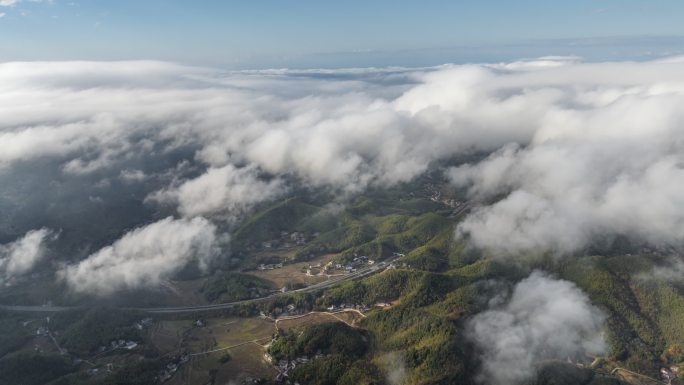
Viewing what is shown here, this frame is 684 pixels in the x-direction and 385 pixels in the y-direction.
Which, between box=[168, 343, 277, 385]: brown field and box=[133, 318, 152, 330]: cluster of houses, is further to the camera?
box=[133, 318, 152, 330]: cluster of houses

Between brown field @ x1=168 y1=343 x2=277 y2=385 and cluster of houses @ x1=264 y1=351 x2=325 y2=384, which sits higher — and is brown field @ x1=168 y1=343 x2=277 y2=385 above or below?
below

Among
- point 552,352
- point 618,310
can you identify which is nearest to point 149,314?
point 552,352

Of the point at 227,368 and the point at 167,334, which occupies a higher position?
the point at 227,368

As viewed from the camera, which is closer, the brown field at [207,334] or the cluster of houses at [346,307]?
the brown field at [207,334]

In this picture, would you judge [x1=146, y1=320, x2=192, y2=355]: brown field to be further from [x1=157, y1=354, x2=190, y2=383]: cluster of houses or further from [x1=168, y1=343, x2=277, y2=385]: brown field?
[x1=168, y1=343, x2=277, y2=385]: brown field

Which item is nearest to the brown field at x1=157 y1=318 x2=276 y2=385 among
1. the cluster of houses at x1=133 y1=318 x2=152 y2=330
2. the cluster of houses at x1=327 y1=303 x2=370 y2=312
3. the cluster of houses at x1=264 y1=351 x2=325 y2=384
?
the cluster of houses at x1=264 y1=351 x2=325 y2=384

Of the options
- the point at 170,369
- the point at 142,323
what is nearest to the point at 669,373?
the point at 170,369

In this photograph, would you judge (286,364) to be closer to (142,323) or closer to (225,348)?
(225,348)

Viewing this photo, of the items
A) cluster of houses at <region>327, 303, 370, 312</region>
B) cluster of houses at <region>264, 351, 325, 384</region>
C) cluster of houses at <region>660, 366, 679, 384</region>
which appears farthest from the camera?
cluster of houses at <region>327, 303, 370, 312</region>

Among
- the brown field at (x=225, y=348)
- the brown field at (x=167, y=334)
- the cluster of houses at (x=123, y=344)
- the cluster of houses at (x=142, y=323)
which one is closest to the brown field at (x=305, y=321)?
the brown field at (x=225, y=348)

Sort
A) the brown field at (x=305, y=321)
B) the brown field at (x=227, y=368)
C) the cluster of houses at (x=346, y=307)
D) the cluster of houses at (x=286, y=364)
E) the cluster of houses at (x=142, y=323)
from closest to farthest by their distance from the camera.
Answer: the cluster of houses at (x=286, y=364), the brown field at (x=227, y=368), the brown field at (x=305, y=321), the cluster of houses at (x=142, y=323), the cluster of houses at (x=346, y=307)

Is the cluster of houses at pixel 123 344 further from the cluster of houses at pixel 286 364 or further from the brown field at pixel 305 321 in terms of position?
the brown field at pixel 305 321

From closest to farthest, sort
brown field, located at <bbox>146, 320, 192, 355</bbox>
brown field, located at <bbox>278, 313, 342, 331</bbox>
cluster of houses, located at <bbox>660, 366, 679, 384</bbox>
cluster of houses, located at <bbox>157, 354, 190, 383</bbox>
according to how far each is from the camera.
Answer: cluster of houses, located at <bbox>660, 366, 679, 384</bbox>
cluster of houses, located at <bbox>157, 354, 190, 383</bbox>
brown field, located at <bbox>146, 320, 192, 355</bbox>
brown field, located at <bbox>278, 313, 342, 331</bbox>
